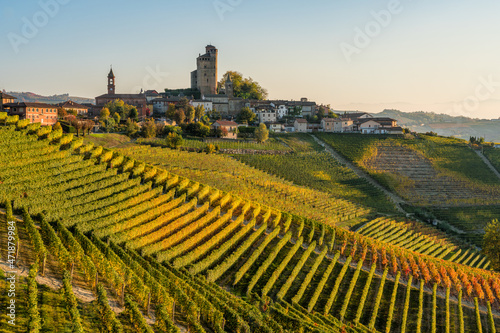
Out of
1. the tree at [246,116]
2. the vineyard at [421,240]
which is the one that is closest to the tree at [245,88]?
the tree at [246,116]

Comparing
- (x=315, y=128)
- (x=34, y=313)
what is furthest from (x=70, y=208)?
(x=315, y=128)

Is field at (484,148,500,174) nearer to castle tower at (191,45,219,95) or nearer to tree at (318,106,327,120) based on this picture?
tree at (318,106,327,120)

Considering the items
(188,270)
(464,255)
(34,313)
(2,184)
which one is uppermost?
(2,184)

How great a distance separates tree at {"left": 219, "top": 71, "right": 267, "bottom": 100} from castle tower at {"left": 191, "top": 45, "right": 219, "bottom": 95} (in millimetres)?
6302

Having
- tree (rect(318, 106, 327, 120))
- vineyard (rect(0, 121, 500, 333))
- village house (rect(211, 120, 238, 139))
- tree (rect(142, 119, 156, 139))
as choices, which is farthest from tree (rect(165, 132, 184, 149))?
tree (rect(318, 106, 327, 120))

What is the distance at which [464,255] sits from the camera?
4116 centimetres

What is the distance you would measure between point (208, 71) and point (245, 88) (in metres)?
11.9

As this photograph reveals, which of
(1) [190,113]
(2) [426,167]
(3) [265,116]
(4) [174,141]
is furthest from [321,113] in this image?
(4) [174,141]

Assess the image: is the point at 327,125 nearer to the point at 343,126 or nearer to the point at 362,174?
the point at 343,126

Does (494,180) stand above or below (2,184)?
below

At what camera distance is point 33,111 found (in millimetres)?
65000

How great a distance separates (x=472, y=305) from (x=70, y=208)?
2769 centimetres

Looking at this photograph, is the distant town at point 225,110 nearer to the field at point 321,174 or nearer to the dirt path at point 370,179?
the dirt path at point 370,179

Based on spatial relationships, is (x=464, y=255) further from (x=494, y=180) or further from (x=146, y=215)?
(x=494, y=180)
